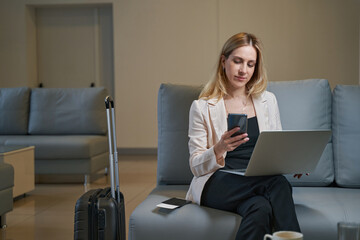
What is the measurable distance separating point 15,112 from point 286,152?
13.3 feet

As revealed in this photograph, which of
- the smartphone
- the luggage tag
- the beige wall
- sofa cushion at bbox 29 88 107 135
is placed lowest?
the luggage tag

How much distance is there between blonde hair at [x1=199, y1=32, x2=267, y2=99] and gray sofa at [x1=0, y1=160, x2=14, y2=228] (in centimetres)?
161

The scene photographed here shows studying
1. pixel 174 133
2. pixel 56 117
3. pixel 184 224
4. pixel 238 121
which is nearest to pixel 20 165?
pixel 56 117

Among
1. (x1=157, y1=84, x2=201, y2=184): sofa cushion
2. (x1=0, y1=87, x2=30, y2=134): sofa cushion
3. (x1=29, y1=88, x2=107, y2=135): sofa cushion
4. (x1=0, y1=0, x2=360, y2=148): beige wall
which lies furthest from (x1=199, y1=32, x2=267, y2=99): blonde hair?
(x1=0, y1=0, x2=360, y2=148): beige wall

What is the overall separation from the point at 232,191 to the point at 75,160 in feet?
9.74

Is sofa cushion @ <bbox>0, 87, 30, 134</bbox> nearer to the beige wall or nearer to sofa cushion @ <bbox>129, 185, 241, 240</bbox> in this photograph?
the beige wall

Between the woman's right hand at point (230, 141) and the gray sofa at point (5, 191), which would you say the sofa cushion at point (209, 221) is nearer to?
the woman's right hand at point (230, 141)

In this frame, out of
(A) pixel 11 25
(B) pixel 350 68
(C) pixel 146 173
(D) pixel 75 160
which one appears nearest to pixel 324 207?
(D) pixel 75 160

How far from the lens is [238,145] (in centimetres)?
177

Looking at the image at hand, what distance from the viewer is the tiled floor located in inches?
115

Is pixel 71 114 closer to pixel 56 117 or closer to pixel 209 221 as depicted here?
pixel 56 117

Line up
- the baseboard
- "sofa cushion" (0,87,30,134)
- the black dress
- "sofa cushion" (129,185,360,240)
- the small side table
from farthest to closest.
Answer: the baseboard, "sofa cushion" (0,87,30,134), the small side table, "sofa cushion" (129,185,360,240), the black dress

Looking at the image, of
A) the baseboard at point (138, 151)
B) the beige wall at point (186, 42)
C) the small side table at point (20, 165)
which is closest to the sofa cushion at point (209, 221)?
the small side table at point (20, 165)

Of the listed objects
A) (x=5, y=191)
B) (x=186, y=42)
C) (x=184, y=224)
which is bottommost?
(x=5, y=191)
